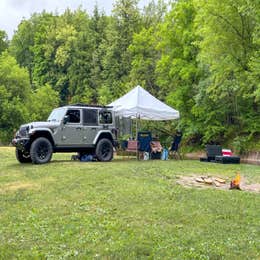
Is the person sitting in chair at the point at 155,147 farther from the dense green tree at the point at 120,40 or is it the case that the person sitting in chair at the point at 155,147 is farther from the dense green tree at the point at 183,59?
the dense green tree at the point at 120,40

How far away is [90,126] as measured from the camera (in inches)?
434

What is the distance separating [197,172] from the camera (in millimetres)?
9352

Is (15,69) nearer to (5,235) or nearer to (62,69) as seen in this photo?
(62,69)

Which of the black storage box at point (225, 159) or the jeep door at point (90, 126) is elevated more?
the jeep door at point (90, 126)

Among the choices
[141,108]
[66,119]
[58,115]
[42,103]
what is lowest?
[66,119]

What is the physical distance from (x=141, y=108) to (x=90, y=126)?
2.49m

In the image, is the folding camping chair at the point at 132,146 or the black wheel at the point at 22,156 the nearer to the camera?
the black wheel at the point at 22,156

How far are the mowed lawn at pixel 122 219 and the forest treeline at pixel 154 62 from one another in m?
6.88

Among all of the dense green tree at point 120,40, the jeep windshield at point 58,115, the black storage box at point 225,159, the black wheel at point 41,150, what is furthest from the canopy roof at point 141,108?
the dense green tree at point 120,40

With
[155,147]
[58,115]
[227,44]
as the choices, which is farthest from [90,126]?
[227,44]

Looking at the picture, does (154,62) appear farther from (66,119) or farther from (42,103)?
(66,119)

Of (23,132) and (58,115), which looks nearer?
(23,132)

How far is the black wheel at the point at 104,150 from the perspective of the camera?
1124cm

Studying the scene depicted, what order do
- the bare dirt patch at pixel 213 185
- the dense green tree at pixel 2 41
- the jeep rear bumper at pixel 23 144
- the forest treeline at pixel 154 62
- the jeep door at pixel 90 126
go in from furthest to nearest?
the dense green tree at pixel 2 41, the forest treeline at pixel 154 62, the jeep door at pixel 90 126, the jeep rear bumper at pixel 23 144, the bare dirt patch at pixel 213 185
